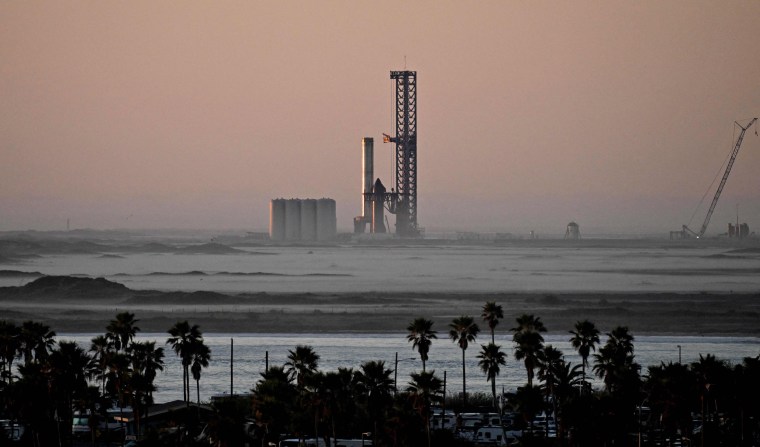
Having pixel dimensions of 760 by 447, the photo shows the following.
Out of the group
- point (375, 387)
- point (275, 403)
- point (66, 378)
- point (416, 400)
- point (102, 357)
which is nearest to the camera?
point (275, 403)

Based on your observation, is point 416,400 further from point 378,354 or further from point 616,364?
point 378,354

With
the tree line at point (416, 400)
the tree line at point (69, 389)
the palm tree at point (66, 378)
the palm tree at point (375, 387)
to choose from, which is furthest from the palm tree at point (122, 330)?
the palm tree at point (375, 387)

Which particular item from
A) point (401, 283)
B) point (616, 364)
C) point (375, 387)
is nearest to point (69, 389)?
point (375, 387)

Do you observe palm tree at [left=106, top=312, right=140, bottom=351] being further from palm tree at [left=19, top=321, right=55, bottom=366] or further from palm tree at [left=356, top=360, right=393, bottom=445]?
palm tree at [left=356, top=360, right=393, bottom=445]

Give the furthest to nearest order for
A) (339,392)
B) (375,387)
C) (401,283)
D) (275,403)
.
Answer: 1. (401,283)
2. (375,387)
3. (339,392)
4. (275,403)

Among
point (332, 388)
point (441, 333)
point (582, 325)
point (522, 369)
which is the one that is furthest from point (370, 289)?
point (332, 388)

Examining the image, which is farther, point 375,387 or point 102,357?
point 102,357

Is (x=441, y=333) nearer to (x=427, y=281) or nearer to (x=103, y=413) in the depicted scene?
(x=103, y=413)

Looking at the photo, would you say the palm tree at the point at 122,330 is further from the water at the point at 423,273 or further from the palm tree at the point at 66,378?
the water at the point at 423,273
